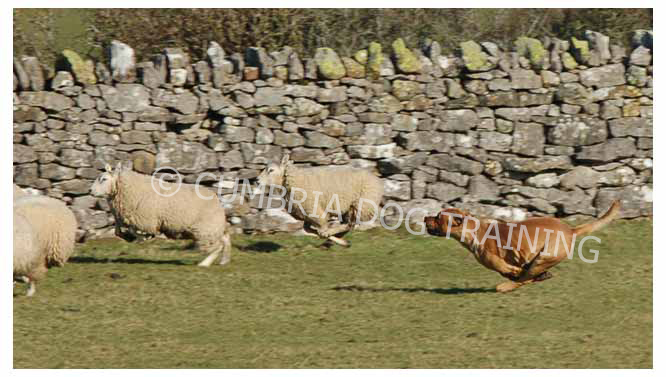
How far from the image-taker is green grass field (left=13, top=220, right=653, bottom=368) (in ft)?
30.1

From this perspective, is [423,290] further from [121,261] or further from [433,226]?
[121,261]

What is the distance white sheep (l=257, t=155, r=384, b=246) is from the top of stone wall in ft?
5.17

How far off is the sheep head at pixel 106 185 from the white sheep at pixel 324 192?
1818 mm

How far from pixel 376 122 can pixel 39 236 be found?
16.7ft

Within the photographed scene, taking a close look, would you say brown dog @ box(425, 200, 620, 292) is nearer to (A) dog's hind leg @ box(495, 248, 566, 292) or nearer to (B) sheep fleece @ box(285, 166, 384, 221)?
(A) dog's hind leg @ box(495, 248, 566, 292)

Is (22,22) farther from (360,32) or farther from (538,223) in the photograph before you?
(538,223)

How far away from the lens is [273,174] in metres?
13.2

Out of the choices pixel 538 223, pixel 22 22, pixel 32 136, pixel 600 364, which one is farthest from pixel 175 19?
pixel 600 364

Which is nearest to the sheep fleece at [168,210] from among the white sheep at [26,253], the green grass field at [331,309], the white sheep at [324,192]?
the green grass field at [331,309]

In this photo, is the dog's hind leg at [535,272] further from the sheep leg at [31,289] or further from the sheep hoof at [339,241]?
the sheep leg at [31,289]

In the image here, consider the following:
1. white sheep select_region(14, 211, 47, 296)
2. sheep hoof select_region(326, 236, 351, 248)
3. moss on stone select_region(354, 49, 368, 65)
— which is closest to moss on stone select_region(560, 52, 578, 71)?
moss on stone select_region(354, 49, 368, 65)

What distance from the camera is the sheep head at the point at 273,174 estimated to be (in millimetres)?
13164

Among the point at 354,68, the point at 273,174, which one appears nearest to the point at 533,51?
the point at 354,68

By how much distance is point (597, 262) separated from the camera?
1292 cm
